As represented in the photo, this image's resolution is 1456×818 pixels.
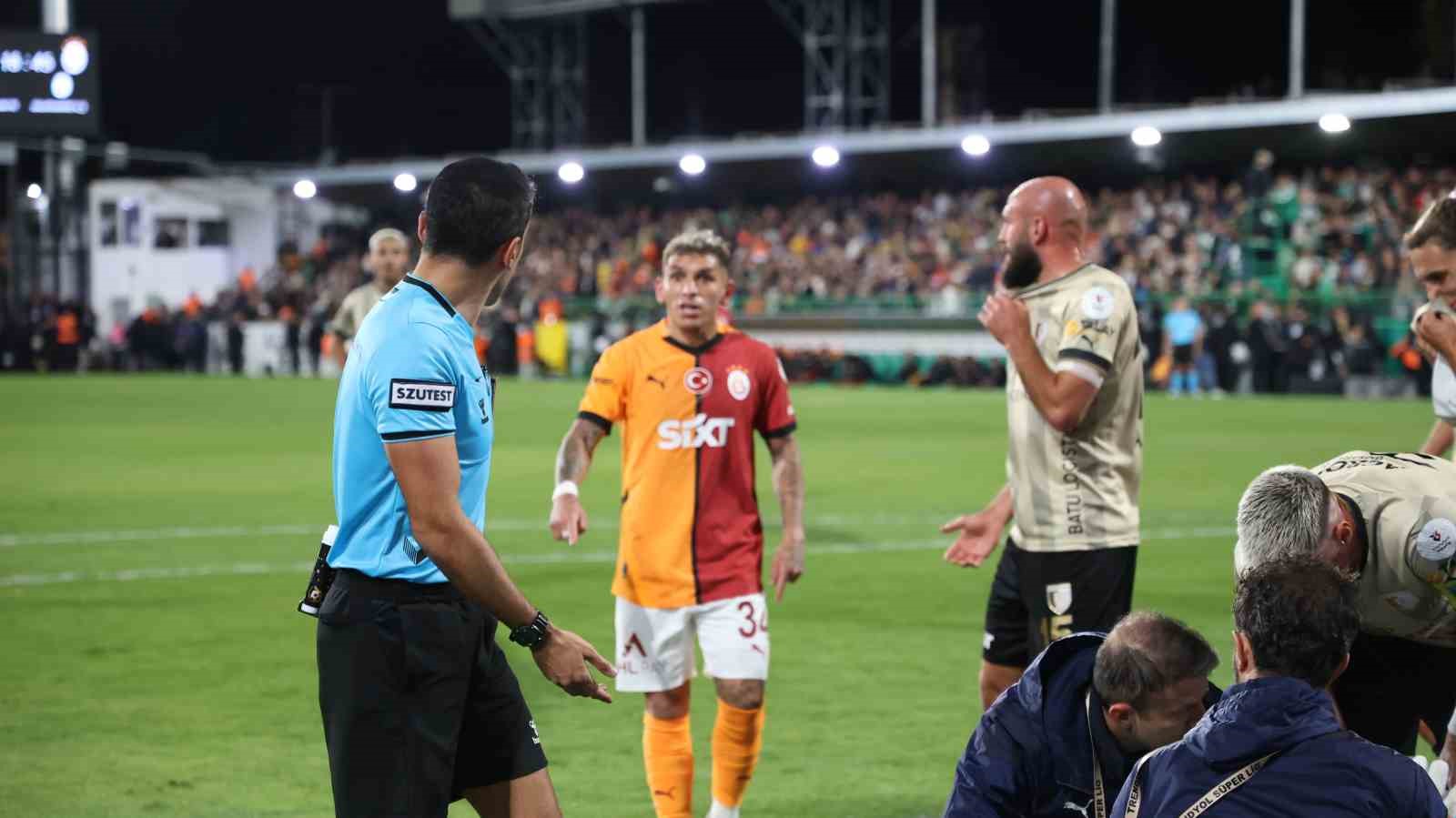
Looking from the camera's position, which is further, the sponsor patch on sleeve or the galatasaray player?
the galatasaray player

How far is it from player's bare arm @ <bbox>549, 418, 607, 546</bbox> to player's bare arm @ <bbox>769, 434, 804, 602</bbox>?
0.67 meters

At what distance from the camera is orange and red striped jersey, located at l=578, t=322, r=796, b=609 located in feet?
20.8

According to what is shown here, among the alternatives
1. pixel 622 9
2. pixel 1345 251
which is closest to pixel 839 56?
pixel 622 9

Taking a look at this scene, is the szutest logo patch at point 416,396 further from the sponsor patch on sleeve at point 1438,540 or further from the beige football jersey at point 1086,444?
the beige football jersey at point 1086,444

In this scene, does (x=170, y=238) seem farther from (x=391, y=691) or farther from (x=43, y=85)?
(x=391, y=691)

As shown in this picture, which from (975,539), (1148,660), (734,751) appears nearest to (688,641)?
(734,751)

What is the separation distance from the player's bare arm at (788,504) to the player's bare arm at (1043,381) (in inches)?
45.3

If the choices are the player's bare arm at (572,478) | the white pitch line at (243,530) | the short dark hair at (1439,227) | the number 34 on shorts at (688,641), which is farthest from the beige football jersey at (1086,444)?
the white pitch line at (243,530)

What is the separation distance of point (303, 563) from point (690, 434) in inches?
Result: 278

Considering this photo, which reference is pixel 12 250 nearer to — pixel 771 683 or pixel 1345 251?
pixel 1345 251

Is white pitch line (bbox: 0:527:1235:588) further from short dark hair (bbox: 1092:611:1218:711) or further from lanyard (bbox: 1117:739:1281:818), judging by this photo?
lanyard (bbox: 1117:739:1281:818)

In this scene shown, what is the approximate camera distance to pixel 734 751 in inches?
241

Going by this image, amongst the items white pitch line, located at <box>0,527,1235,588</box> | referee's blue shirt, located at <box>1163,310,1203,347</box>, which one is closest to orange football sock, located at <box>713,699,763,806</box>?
white pitch line, located at <box>0,527,1235,588</box>

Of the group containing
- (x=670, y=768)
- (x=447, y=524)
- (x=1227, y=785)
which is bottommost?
(x=670, y=768)
